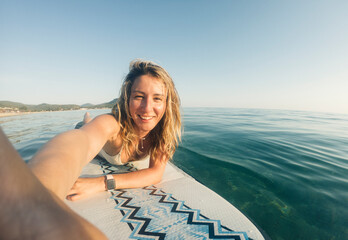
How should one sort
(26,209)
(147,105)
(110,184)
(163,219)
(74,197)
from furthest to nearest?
(147,105)
(110,184)
(74,197)
(163,219)
(26,209)

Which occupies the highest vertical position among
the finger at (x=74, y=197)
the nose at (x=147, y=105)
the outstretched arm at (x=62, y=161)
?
the nose at (x=147, y=105)

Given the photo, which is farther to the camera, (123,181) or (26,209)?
(123,181)

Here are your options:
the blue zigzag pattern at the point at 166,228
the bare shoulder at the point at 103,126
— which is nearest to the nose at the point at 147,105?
the bare shoulder at the point at 103,126

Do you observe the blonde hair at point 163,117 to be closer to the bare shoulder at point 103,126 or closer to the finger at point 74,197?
the bare shoulder at point 103,126

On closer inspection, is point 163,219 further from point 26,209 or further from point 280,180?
point 280,180

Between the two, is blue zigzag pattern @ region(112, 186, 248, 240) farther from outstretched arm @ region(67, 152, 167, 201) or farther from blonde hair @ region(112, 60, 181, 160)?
blonde hair @ region(112, 60, 181, 160)

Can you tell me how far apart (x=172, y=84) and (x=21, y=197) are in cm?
216

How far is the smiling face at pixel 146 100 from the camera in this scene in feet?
6.68

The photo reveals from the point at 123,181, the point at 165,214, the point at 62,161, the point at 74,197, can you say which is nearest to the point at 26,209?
the point at 62,161

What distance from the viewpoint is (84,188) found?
1636 millimetres

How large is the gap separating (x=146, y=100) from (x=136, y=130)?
605 mm

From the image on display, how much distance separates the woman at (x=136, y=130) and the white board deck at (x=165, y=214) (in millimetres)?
169

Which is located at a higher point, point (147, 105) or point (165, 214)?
point (147, 105)

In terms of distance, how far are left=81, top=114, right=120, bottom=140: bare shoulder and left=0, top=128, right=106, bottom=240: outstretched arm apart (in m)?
1.34
